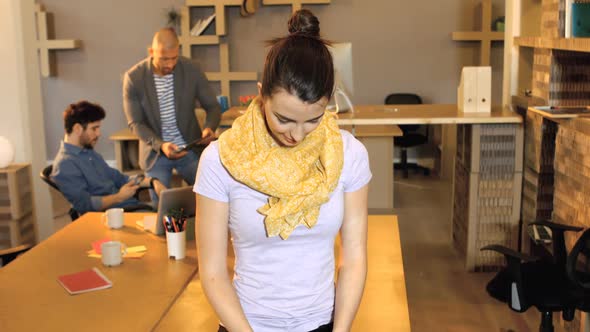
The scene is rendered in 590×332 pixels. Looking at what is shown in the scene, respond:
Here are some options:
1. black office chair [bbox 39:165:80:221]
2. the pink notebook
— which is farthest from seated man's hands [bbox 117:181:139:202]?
the pink notebook

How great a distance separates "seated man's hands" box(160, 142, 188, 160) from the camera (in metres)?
4.18

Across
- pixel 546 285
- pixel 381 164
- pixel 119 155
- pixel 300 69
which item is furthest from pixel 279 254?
pixel 119 155

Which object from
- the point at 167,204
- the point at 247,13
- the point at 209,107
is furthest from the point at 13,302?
the point at 247,13

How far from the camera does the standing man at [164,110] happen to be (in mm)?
4238

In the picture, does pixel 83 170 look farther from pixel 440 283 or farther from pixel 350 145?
pixel 350 145

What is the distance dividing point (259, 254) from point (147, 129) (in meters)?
2.73

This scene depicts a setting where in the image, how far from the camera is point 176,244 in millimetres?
Answer: 2738

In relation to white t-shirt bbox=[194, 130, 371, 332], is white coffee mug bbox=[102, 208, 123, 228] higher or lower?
lower

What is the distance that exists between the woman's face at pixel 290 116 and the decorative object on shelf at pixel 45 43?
6021mm

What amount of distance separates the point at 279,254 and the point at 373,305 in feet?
2.54

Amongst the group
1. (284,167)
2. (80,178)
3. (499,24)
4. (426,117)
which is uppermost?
(499,24)

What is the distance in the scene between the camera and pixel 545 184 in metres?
4.10

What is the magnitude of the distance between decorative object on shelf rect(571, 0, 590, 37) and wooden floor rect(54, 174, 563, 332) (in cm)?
139

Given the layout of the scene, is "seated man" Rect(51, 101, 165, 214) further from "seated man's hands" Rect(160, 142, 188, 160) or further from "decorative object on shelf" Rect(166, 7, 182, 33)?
"decorative object on shelf" Rect(166, 7, 182, 33)
